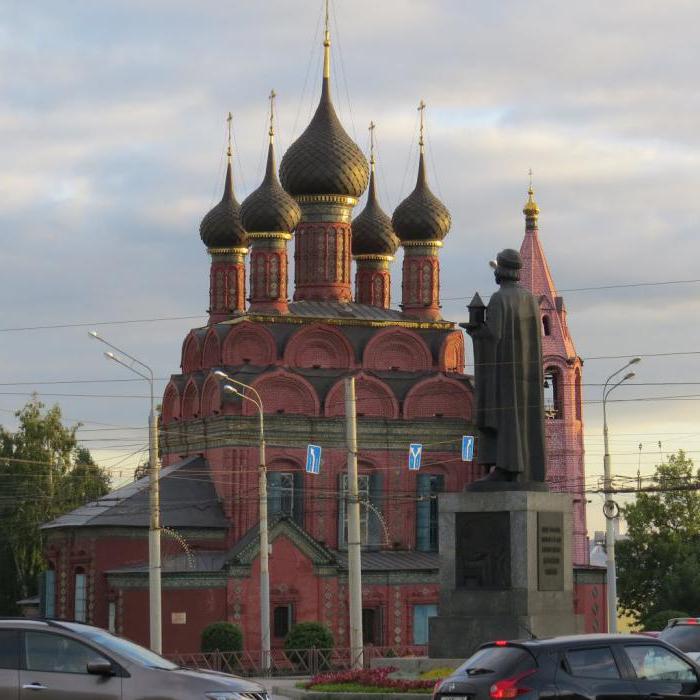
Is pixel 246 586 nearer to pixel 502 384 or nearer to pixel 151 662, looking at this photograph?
pixel 502 384

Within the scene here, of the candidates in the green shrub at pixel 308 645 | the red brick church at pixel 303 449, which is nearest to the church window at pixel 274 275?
the red brick church at pixel 303 449

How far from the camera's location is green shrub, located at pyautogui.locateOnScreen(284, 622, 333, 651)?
141 feet

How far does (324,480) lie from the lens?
51.1 metres

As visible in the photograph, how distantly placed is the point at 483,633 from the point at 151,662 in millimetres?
7206

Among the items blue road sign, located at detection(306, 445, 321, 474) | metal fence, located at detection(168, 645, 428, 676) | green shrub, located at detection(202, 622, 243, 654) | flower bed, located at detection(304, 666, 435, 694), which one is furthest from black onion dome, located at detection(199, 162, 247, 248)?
flower bed, located at detection(304, 666, 435, 694)

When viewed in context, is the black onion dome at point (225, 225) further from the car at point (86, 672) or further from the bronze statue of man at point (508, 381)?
the car at point (86, 672)

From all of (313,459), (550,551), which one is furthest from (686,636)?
(313,459)

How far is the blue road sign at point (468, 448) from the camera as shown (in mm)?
50931

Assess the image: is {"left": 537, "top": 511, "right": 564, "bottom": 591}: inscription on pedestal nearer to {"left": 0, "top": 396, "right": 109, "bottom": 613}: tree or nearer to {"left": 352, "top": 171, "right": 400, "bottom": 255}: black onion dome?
{"left": 352, "top": 171, "right": 400, "bottom": 255}: black onion dome

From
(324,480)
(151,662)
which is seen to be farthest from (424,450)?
(151,662)

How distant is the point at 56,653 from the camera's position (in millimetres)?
15242

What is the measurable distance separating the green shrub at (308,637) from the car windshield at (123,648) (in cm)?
2709

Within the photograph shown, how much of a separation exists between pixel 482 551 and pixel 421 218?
3616 cm

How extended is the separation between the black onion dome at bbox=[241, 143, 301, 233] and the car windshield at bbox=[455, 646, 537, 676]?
128 feet
